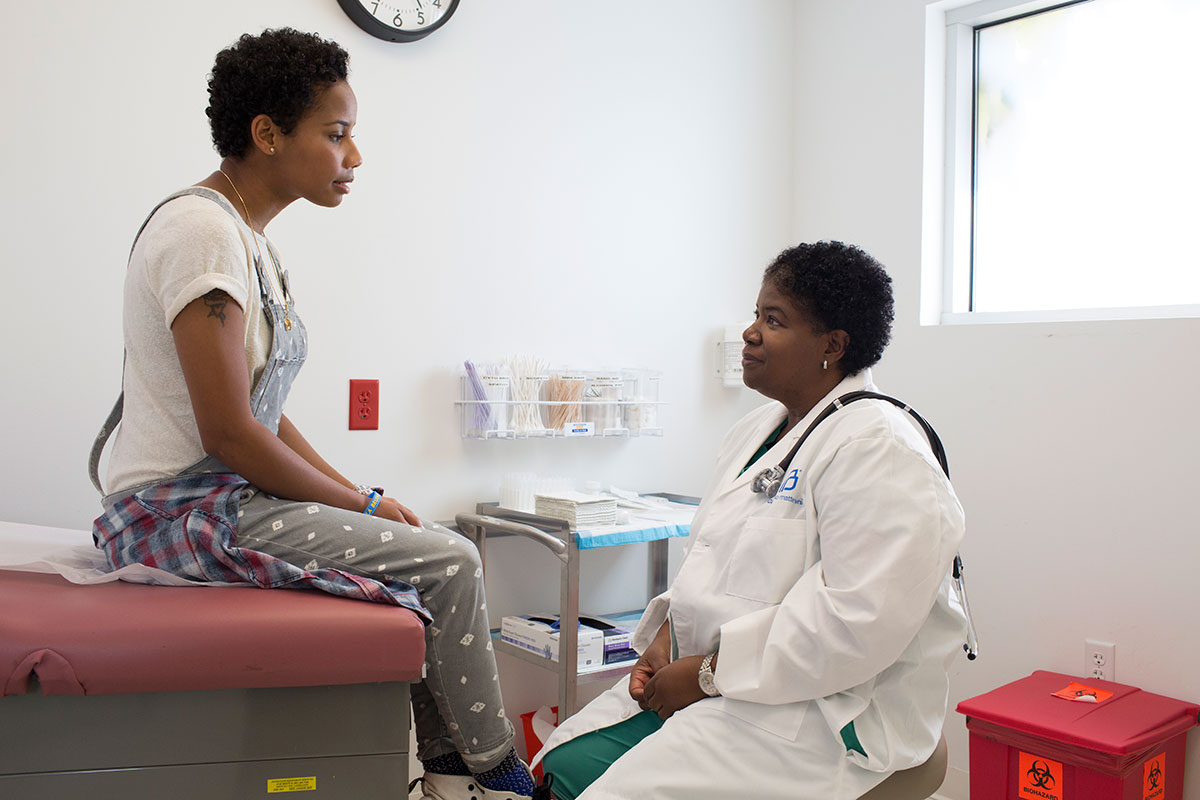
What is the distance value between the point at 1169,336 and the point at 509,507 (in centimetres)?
169

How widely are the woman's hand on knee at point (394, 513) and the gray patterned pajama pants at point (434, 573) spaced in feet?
0.25

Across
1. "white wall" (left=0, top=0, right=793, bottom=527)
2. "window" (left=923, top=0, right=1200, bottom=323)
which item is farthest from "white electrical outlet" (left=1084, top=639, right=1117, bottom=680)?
"white wall" (left=0, top=0, right=793, bottom=527)

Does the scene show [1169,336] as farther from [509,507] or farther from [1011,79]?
[509,507]

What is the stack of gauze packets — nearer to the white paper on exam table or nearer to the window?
the white paper on exam table

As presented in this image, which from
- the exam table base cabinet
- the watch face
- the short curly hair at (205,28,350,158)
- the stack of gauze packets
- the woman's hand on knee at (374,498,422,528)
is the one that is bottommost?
the exam table base cabinet

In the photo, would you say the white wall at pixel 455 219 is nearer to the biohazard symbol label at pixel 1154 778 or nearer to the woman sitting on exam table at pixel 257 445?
the woman sitting on exam table at pixel 257 445

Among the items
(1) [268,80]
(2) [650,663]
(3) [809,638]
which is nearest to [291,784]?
(2) [650,663]

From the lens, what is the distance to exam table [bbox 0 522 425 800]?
3.90 feet

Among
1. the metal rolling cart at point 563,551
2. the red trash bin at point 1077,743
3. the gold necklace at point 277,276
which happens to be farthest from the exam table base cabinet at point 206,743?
the red trash bin at point 1077,743

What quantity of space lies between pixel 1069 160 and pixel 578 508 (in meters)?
1.74

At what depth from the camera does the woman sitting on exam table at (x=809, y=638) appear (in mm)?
1298

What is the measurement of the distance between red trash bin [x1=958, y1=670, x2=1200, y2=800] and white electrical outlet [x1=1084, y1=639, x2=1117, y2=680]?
94mm

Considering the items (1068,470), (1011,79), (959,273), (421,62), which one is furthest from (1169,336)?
(421,62)

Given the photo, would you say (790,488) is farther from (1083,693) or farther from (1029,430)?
(1029,430)
